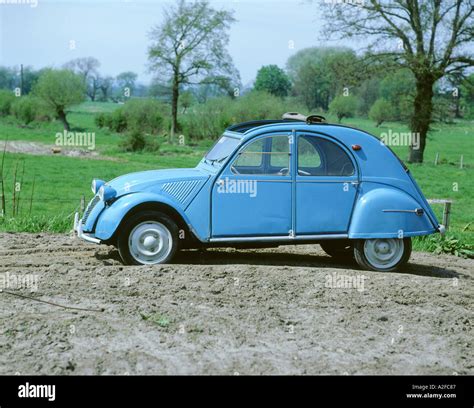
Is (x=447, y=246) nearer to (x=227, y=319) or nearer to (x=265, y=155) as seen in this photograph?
(x=265, y=155)

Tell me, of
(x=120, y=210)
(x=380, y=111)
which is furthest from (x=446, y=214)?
(x=380, y=111)

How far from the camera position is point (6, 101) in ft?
138

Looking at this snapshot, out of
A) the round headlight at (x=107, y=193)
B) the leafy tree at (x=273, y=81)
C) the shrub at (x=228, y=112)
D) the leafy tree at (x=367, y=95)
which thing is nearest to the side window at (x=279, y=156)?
the round headlight at (x=107, y=193)

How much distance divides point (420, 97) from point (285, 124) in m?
26.9

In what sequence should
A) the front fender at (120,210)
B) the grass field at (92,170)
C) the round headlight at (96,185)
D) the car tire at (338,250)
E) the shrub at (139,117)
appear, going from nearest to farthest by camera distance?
the front fender at (120,210)
the round headlight at (96,185)
the car tire at (338,250)
the grass field at (92,170)
the shrub at (139,117)

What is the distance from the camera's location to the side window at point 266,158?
9.07 meters

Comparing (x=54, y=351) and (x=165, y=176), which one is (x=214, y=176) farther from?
(x=54, y=351)

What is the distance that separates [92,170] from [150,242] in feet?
67.7

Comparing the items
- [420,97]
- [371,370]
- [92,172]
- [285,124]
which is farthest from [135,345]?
[420,97]

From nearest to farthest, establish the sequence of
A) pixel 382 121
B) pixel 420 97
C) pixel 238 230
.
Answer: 1. pixel 238 230
2. pixel 420 97
3. pixel 382 121

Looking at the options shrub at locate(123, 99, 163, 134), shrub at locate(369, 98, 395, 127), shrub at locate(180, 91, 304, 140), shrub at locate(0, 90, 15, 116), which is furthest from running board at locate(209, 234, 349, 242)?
shrub at locate(0, 90, 15, 116)

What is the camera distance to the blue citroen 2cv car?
8.85m
